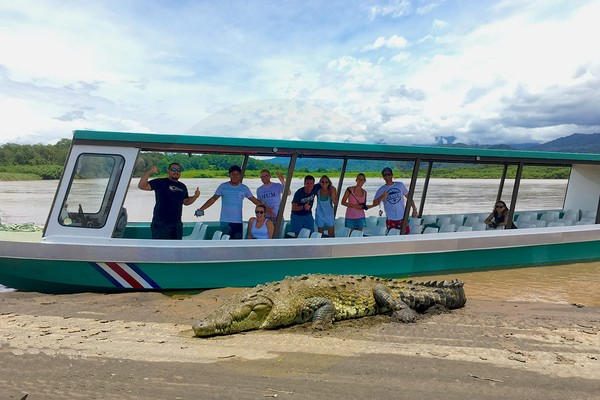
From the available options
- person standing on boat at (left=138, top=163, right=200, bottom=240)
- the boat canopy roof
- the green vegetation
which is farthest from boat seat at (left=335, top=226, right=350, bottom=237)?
person standing on boat at (left=138, top=163, right=200, bottom=240)

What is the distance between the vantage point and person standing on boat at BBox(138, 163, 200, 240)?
7.00 meters

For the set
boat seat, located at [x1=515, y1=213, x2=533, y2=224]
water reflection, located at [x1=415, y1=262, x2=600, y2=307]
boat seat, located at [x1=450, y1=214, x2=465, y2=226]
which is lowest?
water reflection, located at [x1=415, y1=262, x2=600, y2=307]

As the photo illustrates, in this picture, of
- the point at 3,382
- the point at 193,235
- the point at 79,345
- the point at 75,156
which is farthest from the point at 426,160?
the point at 3,382

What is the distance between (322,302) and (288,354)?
129 centimetres

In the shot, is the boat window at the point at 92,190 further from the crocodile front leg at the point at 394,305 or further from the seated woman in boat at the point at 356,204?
the seated woman in boat at the point at 356,204

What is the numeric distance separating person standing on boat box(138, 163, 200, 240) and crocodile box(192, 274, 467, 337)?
1974mm

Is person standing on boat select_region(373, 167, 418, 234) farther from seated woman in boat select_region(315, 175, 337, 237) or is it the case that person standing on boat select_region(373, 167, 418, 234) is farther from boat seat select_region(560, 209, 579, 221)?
Result: boat seat select_region(560, 209, 579, 221)

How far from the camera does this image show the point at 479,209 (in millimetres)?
10578

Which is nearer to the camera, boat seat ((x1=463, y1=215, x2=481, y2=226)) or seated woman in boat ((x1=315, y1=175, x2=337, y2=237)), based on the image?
seated woman in boat ((x1=315, y1=175, x2=337, y2=237))

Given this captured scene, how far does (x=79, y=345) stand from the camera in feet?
15.2

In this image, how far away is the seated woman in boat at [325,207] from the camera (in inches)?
316

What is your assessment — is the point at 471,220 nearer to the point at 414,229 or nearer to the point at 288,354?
the point at 414,229

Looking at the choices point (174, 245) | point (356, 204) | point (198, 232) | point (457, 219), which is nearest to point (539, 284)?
point (457, 219)

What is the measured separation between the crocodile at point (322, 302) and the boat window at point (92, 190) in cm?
237
